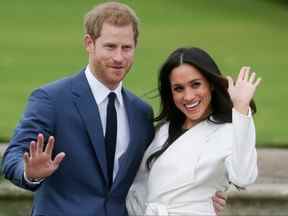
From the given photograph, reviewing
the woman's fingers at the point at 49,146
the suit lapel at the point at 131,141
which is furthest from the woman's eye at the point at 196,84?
the woman's fingers at the point at 49,146

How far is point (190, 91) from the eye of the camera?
4055 millimetres

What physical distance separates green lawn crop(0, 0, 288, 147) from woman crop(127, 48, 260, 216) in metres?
3.66

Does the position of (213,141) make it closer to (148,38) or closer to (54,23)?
(148,38)

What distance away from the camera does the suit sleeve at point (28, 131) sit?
3.66m

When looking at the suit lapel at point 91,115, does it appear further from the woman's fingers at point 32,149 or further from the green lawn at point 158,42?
the green lawn at point 158,42

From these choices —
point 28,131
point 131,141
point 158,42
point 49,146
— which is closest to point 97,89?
point 131,141

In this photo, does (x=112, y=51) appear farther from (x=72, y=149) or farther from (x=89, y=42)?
(x=72, y=149)

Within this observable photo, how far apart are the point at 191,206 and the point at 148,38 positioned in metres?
8.29

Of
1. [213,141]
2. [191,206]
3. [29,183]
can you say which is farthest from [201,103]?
[29,183]

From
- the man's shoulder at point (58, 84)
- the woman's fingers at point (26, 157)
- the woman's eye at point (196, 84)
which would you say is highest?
the man's shoulder at point (58, 84)

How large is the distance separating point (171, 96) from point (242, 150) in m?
0.56

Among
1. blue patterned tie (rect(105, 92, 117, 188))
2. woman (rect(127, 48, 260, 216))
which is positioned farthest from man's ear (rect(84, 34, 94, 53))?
woman (rect(127, 48, 260, 216))

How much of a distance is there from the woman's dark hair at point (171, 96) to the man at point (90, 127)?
230 mm

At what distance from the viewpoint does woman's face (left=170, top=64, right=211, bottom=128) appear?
405 centimetres
